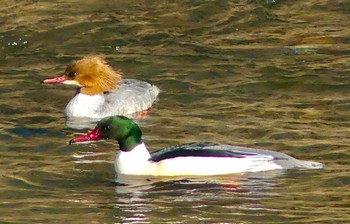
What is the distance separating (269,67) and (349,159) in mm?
4443

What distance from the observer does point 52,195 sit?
36.0ft

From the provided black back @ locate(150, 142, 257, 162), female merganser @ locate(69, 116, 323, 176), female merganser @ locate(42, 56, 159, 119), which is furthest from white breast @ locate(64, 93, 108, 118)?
black back @ locate(150, 142, 257, 162)

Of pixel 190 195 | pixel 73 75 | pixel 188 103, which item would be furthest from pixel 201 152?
pixel 73 75

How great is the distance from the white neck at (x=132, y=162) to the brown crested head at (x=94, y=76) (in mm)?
3771

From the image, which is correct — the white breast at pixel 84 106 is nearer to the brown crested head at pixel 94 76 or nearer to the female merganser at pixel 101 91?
the female merganser at pixel 101 91

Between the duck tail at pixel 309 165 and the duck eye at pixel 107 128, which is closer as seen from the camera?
the duck tail at pixel 309 165

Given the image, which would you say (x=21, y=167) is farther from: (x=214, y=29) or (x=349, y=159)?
(x=214, y=29)

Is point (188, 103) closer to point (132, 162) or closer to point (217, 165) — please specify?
point (132, 162)

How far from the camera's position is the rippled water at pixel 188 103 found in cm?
1055

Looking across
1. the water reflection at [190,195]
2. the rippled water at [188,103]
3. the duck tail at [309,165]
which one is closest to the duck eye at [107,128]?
the rippled water at [188,103]

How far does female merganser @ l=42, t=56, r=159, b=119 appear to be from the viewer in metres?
15.2

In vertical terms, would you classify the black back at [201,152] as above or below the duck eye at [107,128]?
below

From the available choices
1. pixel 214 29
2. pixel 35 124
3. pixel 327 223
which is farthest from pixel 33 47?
pixel 327 223

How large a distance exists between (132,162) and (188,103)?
3.37 metres
